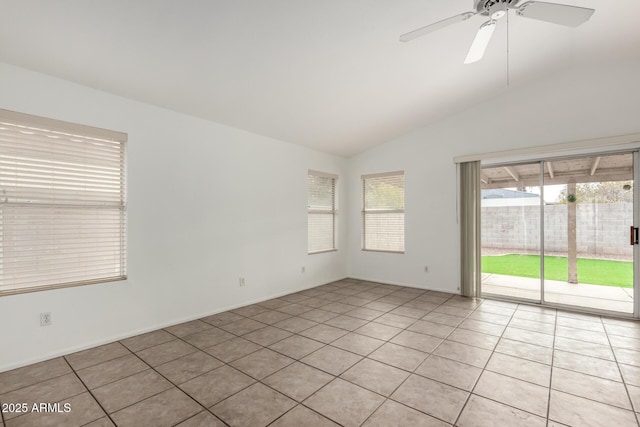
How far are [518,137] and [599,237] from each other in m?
1.72

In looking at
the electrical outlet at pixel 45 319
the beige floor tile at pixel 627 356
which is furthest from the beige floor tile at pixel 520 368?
the electrical outlet at pixel 45 319

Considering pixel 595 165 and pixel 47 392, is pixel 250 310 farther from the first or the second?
pixel 595 165

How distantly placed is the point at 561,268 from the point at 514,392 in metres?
2.97

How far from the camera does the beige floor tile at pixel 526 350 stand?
2.76 meters

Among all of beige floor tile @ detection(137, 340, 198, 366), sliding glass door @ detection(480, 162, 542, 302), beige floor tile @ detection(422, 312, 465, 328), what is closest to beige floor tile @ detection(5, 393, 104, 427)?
beige floor tile @ detection(137, 340, 198, 366)

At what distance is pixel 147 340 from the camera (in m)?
3.15

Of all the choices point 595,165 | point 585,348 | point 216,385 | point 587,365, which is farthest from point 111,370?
point 595,165

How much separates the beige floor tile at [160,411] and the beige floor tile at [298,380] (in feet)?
1.87

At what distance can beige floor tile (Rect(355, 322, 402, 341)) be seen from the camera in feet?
10.7

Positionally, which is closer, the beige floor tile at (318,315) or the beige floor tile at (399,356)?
the beige floor tile at (399,356)

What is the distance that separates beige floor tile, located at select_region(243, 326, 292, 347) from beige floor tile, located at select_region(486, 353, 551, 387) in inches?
77.7

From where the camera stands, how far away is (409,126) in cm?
527

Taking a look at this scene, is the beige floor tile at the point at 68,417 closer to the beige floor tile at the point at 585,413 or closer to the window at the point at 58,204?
the window at the point at 58,204

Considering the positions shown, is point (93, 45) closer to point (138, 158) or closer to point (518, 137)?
point (138, 158)
